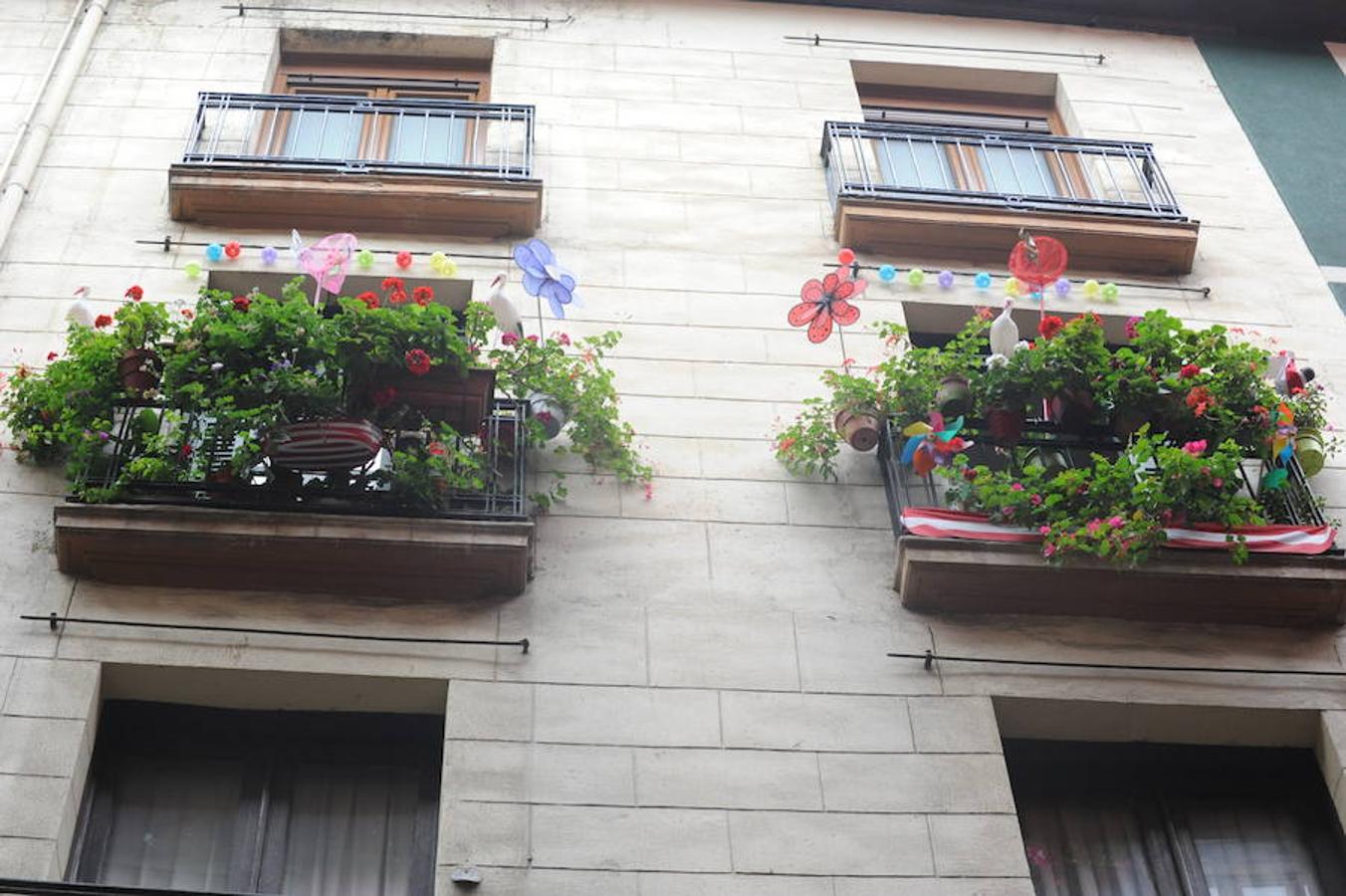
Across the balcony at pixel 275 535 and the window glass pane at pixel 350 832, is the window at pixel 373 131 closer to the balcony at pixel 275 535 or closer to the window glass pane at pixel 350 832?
the balcony at pixel 275 535

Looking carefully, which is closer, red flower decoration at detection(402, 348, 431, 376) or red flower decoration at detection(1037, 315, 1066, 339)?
red flower decoration at detection(402, 348, 431, 376)

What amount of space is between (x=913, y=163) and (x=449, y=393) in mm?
5479

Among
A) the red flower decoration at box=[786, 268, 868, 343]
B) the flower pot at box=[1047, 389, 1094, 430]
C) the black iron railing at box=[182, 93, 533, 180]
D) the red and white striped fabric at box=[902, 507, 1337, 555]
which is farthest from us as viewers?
the black iron railing at box=[182, 93, 533, 180]

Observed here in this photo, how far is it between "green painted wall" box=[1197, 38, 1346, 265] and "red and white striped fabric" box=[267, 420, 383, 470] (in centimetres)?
812

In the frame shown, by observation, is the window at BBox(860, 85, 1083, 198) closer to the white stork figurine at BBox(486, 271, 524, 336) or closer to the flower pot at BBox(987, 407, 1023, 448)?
the flower pot at BBox(987, 407, 1023, 448)

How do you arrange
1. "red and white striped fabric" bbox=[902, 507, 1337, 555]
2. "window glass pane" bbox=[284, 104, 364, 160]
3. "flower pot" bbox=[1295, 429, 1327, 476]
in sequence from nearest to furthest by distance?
"red and white striped fabric" bbox=[902, 507, 1337, 555]
"flower pot" bbox=[1295, 429, 1327, 476]
"window glass pane" bbox=[284, 104, 364, 160]

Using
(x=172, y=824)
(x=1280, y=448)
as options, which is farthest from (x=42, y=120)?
(x=1280, y=448)

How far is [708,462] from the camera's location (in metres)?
10.6

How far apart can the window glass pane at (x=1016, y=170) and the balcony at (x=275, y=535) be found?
19.6ft

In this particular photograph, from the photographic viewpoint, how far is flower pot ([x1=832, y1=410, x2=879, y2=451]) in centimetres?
1052

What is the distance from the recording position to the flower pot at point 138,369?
385 inches

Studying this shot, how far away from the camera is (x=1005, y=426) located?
1044 centimetres

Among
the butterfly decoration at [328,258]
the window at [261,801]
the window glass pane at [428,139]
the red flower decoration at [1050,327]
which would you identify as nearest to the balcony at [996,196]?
the red flower decoration at [1050,327]

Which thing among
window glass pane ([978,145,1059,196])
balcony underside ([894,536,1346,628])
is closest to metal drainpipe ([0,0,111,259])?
balcony underside ([894,536,1346,628])
